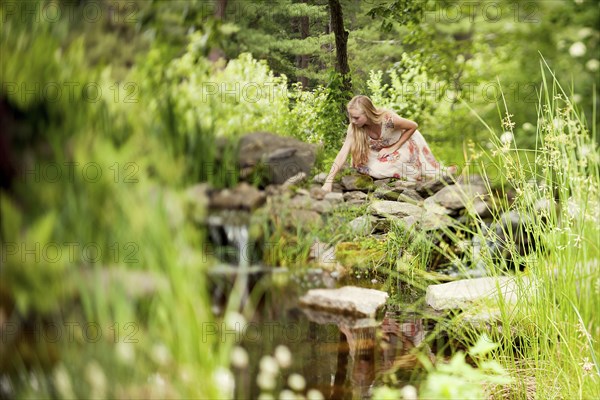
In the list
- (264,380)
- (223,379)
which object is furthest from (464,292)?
(223,379)

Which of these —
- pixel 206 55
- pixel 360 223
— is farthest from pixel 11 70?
pixel 360 223

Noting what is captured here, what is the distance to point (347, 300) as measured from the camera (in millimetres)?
2684

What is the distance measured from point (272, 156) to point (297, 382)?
884 millimetres

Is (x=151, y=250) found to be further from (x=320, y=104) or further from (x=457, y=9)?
(x=457, y=9)

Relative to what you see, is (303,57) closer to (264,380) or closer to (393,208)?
(393,208)

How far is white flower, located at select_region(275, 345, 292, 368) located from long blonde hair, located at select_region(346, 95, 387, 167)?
2.93 ft

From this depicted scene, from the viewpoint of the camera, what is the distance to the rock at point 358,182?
9.18 feet

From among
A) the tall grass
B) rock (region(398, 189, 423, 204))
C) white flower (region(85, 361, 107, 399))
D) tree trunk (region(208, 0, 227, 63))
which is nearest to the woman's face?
rock (region(398, 189, 423, 204))

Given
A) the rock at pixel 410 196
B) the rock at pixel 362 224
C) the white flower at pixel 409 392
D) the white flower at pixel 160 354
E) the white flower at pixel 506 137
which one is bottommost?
the white flower at pixel 409 392

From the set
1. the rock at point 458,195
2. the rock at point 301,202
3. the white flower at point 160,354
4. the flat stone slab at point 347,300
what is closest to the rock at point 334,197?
the rock at point 301,202

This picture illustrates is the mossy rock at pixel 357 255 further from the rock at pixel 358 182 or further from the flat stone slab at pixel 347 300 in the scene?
the rock at pixel 358 182

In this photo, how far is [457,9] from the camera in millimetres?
3143

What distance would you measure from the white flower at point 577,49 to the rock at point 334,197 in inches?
58.5

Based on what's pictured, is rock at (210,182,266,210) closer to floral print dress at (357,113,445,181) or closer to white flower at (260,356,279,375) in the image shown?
white flower at (260,356,279,375)
